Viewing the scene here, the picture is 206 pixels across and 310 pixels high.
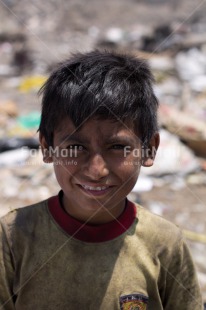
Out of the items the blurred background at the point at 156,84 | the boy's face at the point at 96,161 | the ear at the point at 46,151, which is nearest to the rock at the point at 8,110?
the blurred background at the point at 156,84

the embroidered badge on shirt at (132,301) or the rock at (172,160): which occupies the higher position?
the embroidered badge on shirt at (132,301)

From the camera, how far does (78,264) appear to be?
1388mm

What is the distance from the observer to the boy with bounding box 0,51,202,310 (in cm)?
130

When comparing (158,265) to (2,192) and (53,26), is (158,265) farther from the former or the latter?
(53,26)

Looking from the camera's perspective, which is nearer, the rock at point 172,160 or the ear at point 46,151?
the ear at point 46,151

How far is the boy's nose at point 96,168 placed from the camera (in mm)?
1264

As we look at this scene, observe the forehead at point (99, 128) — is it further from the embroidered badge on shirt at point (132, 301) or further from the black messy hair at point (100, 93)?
the embroidered badge on shirt at point (132, 301)

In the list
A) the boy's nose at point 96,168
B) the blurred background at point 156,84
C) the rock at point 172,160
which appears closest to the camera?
the boy's nose at point 96,168

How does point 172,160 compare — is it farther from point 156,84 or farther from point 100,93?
point 100,93

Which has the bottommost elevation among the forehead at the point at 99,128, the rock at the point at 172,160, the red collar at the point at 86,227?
the rock at the point at 172,160

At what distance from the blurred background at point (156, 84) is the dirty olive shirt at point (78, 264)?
0.81 meters

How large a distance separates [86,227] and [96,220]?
4 cm

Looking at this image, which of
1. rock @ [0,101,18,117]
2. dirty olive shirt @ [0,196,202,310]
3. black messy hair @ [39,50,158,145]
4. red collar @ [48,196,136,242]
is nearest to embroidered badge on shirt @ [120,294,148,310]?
dirty olive shirt @ [0,196,202,310]

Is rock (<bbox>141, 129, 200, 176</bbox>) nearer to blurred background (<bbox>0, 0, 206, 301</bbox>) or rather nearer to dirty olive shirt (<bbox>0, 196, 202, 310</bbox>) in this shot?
blurred background (<bbox>0, 0, 206, 301</bbox>)
